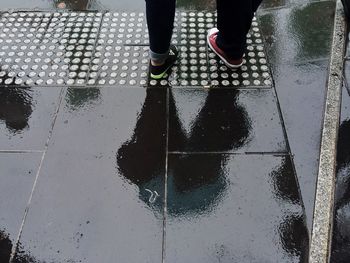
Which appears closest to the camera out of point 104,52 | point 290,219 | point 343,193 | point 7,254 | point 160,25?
point 7,254

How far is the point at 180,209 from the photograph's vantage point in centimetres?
256

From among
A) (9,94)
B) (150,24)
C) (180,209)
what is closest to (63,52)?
(9,94)

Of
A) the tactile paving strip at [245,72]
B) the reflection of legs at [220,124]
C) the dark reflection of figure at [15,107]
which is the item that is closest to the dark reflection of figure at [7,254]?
the dark reflection of figure at [15,107]

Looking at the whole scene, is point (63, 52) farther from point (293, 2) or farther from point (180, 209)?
point (293, 2)

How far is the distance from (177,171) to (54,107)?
1.05 meters

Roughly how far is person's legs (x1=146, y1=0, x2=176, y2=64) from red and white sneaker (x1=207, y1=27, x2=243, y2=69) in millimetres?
444

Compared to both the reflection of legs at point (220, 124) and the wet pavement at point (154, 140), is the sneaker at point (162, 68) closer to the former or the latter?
the wet pavement at point (154, 140)

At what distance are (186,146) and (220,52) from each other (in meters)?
0.96

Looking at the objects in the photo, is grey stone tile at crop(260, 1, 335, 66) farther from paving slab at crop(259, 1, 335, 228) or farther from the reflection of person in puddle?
the reflection of person in puddle

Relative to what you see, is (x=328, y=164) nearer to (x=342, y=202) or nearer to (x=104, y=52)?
(x=342, y=202)

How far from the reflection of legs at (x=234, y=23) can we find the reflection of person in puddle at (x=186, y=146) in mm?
342

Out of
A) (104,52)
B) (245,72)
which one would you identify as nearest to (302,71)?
(245,72)

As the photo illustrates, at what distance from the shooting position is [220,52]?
11.3 ft

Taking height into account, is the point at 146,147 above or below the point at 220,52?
below
